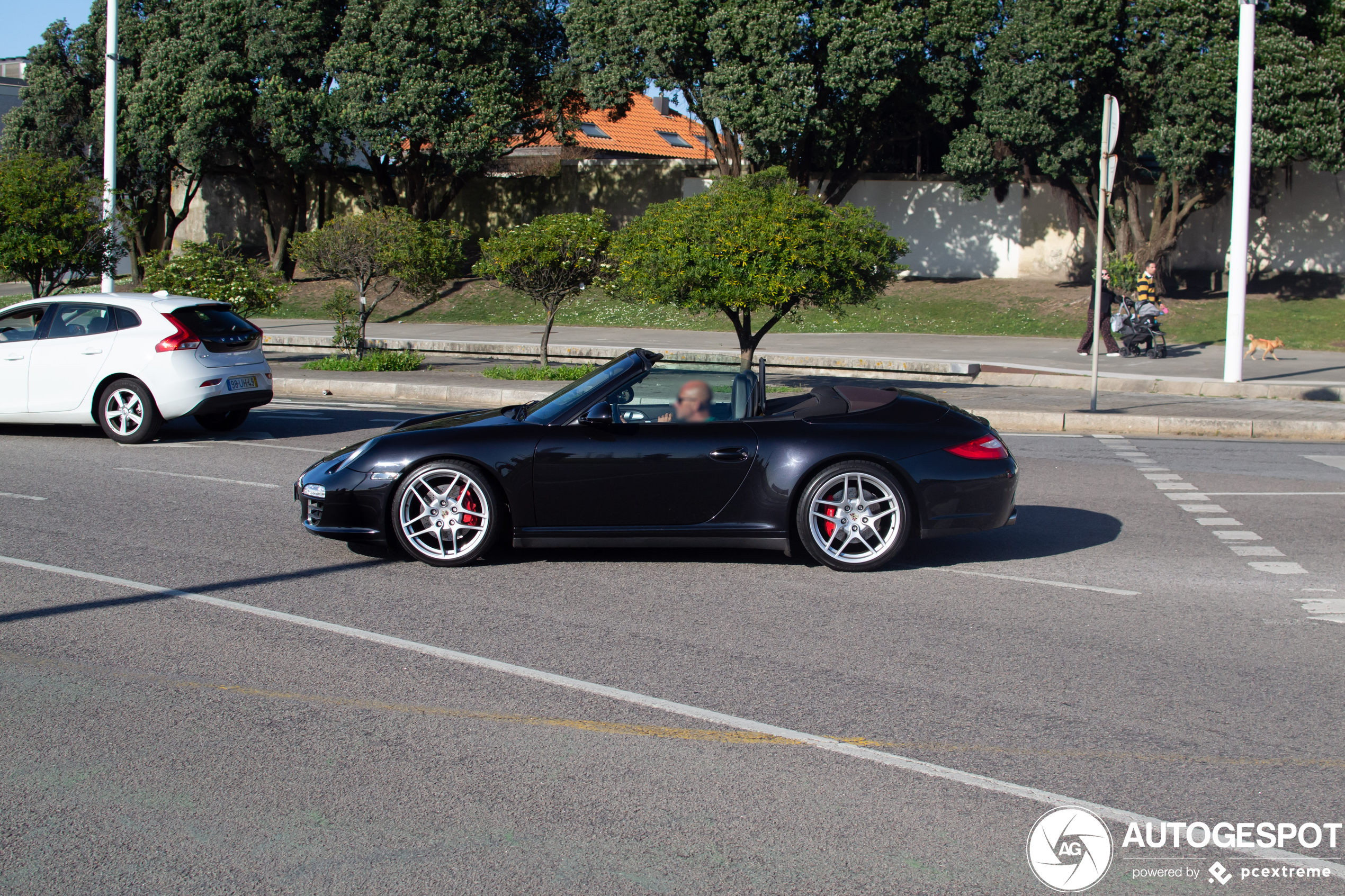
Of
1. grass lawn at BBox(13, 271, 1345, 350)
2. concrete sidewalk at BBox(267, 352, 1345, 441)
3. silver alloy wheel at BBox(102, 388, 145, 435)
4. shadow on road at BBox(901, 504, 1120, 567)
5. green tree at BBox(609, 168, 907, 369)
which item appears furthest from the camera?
grass lawn at BBox(13, 271, 1345, 350)

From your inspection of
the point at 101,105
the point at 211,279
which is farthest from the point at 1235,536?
the point at 101,105

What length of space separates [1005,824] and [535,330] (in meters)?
26.8

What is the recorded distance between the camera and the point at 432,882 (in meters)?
3.51

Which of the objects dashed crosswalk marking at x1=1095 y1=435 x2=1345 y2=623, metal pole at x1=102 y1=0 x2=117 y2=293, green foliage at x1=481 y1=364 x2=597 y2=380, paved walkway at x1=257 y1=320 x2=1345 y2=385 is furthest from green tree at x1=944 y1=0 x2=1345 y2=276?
metal pole at x1=102 y1=0 x2=117 y2=293

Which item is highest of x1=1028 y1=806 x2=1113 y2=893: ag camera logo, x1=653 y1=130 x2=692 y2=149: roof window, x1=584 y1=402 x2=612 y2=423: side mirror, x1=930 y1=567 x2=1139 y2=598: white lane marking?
x1=653 y1=130 x2=692 y2=149: roof window

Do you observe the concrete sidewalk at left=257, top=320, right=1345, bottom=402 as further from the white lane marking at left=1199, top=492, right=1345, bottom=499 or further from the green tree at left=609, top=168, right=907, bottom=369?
the white lane marking at left=1199, top=492, right=1345, bottom=499

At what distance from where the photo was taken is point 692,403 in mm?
7262

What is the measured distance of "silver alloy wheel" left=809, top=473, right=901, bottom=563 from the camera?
7102 millimetres

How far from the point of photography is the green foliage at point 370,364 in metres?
19.5

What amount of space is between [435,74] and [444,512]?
94.0 ft

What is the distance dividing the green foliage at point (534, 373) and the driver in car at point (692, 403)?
1025 centimetres

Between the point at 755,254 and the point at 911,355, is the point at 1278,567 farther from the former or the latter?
the point at 911,355

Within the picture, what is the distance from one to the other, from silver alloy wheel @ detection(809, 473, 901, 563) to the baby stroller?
17.0m

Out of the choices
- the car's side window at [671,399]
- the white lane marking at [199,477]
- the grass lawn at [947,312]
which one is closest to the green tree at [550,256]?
Result: the grass lawn at [947,312]
